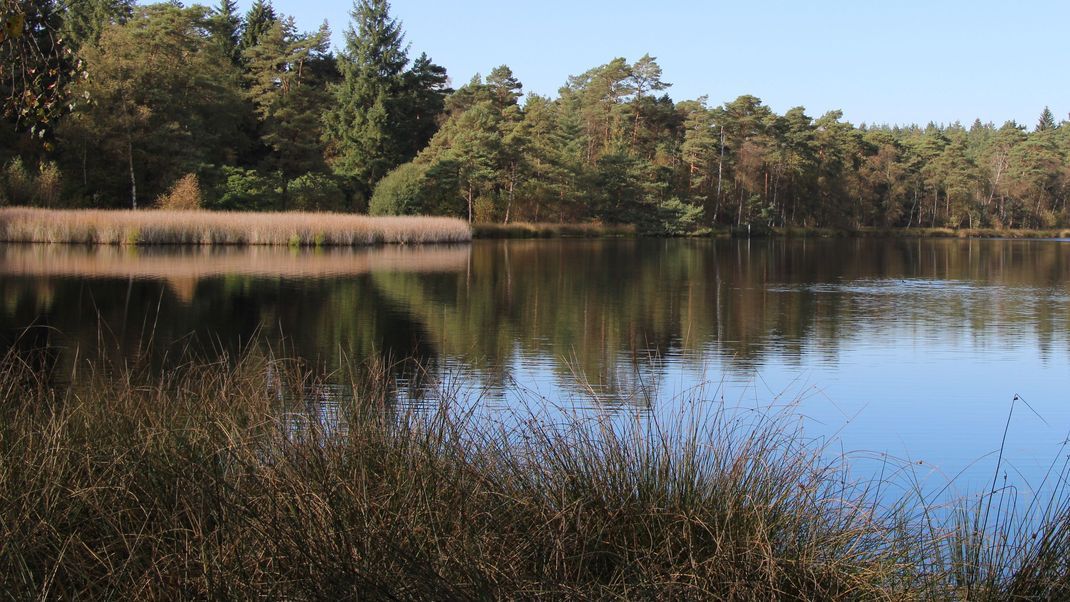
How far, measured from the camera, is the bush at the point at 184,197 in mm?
37969

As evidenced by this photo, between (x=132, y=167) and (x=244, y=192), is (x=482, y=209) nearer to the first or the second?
(x=244, y=192)

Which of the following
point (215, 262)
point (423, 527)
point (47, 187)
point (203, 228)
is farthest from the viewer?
point (47, 187)

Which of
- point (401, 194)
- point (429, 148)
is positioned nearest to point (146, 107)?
point (401, 194)

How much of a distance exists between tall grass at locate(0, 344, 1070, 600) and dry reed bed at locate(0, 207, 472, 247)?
28.9 meters

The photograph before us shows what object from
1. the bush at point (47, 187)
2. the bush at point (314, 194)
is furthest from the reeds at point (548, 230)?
the bush at point (47, 187)

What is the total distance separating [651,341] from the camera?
12.2 meters

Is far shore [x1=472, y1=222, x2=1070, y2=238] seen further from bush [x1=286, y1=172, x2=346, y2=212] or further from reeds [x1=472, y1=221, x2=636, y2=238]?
bush [x1=286, y1=172, x2=346, y2=212]

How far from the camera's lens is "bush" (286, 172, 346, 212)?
1741 inches

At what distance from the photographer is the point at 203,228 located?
107 ft

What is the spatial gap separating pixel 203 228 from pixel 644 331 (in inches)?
913

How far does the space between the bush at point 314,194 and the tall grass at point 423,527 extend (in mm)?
40824

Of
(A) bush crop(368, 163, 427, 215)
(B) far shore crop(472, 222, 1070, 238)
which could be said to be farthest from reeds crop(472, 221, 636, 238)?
(A) bush crop(368, 163, 427, 215)

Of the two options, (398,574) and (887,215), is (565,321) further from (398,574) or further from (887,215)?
(887,215)

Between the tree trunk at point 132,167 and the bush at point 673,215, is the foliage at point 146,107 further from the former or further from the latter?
the bush at point 673,215
